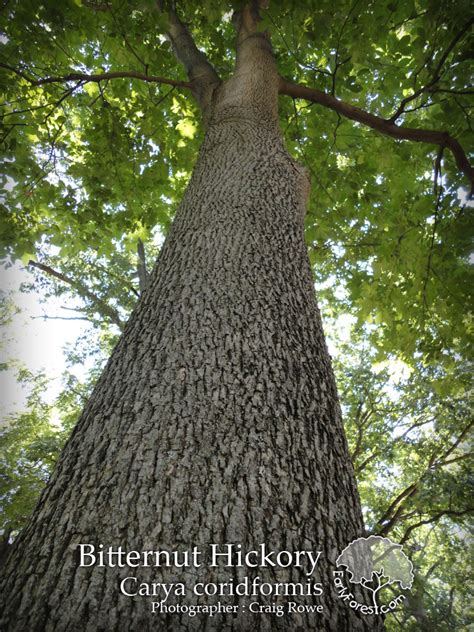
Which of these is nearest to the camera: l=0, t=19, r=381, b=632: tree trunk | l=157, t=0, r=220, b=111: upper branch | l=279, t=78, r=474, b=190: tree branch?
l=0, t=19, r=381, b=632: tree trunk

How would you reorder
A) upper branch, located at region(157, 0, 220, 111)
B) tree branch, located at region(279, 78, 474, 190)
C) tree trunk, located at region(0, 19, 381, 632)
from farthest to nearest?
upper branch, located at region(157, 0, 220, 111) → tree branch, located at region(279, 78, 474, 190) → tree trunk, located at region(0, 19, 381, 632)

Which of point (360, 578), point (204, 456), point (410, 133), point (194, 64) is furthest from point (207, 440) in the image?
point (194, 64)

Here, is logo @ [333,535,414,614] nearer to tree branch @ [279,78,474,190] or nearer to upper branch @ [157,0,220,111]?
tree branch @ [279,78,474,190]

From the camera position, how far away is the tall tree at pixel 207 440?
2.77 ft

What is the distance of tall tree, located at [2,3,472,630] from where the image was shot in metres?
0.85

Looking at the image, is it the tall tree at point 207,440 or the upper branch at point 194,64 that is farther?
the upper branch at point 194,64

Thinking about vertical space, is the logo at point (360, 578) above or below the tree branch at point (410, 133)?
below

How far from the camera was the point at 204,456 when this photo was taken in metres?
1.02

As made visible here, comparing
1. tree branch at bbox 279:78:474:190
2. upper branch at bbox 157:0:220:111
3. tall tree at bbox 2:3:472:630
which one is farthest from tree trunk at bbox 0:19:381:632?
upper branch at bbox 157:0:220:111

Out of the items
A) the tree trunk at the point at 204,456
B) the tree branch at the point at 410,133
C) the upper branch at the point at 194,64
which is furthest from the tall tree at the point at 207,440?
the upper branch at the point at 194,64

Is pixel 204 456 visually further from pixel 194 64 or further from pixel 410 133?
pixel 194 64

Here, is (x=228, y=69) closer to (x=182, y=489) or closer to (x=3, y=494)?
(x=182, y=489)

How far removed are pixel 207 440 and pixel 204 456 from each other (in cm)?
5

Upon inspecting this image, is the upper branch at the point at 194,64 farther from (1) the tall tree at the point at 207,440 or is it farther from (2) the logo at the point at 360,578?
(2) the logo at the point at 360,578
